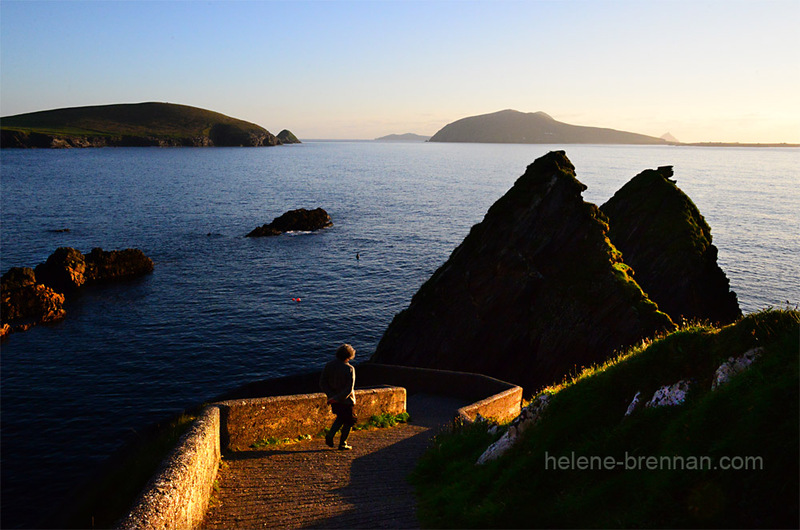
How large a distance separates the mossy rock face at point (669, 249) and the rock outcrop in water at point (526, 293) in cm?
710

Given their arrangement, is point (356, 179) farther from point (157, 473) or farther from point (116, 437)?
point (157, 473)

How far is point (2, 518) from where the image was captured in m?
17.3

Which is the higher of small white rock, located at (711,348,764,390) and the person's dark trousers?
small white rock, located at (711,348,764,390)

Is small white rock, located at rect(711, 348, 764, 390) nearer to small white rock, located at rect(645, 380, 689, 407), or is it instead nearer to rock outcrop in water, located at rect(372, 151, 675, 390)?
small white rock, located at rect(645, 380, 689, 407)

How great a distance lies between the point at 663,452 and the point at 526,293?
23.1 meters

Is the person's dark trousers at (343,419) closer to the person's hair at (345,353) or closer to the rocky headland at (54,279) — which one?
the person's hair at (345,353)

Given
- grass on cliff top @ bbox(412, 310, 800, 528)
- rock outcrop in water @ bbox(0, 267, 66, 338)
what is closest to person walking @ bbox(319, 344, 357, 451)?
grass on cliff top @ bbox(412, 310, 800, 528)

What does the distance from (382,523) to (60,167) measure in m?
184

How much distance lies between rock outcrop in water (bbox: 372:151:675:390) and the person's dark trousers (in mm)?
17727

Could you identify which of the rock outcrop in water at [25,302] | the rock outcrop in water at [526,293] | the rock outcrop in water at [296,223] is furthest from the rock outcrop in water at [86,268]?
the rock outcrop in water at [526,293]

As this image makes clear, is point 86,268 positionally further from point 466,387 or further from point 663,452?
point 663,452

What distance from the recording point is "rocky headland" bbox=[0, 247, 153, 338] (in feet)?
120

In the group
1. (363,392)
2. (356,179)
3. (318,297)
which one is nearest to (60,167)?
(356,179)

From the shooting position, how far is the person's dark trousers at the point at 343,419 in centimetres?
1132
